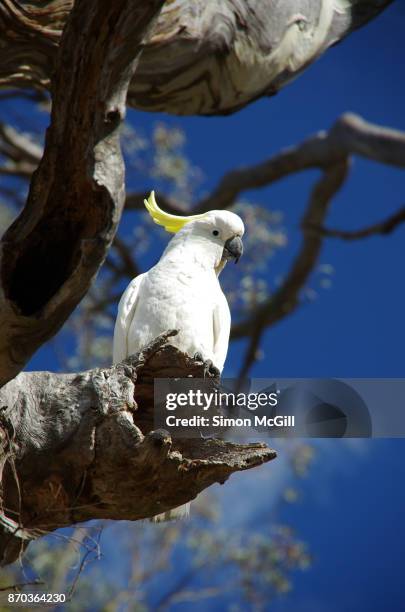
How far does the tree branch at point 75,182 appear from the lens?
1685 mm

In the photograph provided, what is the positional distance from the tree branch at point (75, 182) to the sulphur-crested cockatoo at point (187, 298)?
60 centimetres

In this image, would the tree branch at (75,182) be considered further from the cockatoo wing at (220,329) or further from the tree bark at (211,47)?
the tree bark at (211,47)

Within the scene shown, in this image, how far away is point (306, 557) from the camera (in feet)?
19.9

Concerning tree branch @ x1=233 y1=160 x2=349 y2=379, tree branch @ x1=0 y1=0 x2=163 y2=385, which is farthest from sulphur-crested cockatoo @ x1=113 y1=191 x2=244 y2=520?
tree branch @ x1=233 y1=160 x2=349 y2=379

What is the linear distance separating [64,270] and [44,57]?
49.6 inches

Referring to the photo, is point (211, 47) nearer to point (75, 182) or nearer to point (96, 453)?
point (75, 182)

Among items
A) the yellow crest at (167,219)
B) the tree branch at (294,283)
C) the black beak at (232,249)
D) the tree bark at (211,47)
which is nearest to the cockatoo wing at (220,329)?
the black beak at (232,249)

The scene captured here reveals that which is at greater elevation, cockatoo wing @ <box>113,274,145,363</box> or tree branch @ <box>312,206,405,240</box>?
tree branch @ <box>312,206,405,240</box>

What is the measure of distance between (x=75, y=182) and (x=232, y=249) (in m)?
0.99

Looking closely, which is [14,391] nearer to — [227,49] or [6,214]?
[227,49]

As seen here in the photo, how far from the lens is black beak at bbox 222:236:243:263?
2658 mm

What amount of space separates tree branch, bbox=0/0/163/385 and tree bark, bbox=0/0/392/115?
1.00 metres

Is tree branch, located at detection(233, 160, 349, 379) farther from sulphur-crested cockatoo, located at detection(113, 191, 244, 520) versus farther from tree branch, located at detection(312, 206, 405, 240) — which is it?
sulphur-crested cockatoo, located at detection(113, 191, 244, 520)

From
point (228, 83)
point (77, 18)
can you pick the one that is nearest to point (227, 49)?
point (228, 83)
